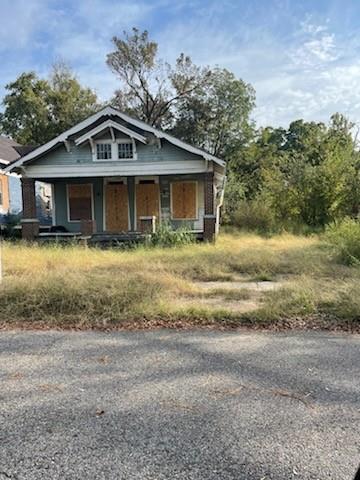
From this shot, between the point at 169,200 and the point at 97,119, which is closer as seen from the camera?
the point at 97,119

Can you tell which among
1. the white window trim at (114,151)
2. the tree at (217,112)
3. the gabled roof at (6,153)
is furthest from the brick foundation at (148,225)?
the tree at (217,112)

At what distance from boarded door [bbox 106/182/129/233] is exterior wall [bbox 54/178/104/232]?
14.7 inches

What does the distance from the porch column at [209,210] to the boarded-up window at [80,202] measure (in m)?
6.13

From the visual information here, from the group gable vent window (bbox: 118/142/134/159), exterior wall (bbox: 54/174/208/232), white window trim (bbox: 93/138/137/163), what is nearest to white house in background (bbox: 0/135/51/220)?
exterior wall (bbox: 54/174/208/232)

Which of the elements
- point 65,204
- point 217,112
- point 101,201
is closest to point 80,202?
point 65,204

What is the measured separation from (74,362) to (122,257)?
7.22 m

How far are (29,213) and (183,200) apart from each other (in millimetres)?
6769

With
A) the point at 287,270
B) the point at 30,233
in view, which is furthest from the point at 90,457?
the point at 30,233

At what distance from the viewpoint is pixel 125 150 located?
57.9 feet

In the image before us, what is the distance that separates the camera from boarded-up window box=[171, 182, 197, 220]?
19812mm

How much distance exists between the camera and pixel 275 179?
78.9ft

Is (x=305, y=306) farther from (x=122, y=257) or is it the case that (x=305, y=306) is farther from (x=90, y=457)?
(x=122, y=257)

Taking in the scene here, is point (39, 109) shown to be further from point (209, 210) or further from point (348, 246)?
point (348, 246)

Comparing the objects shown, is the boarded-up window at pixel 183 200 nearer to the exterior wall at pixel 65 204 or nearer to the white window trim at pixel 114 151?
the white window trim at pixel 114 151
